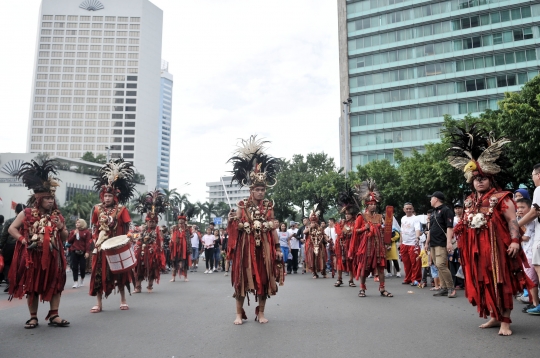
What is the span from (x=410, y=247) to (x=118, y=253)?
8278 millimetres

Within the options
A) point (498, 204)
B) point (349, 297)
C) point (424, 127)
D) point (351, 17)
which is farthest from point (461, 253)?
point (351, 17)

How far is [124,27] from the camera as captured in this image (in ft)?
527

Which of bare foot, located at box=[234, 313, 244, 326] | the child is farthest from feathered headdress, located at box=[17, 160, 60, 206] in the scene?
the child

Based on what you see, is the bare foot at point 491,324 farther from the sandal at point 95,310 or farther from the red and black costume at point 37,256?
the sandal at point 95,310

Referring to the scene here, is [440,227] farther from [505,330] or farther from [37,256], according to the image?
[37,256]

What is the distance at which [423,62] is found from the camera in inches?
2662

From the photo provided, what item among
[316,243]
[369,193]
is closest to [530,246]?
[369,193]

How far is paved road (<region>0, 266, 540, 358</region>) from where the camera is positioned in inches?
200

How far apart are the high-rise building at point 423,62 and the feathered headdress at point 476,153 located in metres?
54.1

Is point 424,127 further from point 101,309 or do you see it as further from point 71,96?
point 71,96

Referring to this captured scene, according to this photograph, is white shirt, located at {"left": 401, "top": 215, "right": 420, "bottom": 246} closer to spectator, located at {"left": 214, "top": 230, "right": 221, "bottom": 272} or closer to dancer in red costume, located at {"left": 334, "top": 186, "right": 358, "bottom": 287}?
dancer in red costume, located at {"left": 334, "top": 186, "right": 358, "bottom": 287}

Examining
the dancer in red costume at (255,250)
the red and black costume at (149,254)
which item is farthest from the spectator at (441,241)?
the red and black costume at (149,254)

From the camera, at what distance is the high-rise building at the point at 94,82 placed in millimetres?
156875

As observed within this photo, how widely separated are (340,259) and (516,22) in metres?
63.2
